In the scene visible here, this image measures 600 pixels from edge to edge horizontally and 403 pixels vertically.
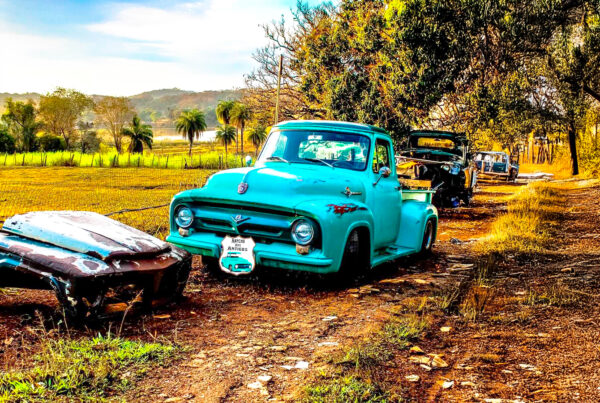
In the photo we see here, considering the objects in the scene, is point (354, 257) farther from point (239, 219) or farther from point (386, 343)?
point (386, 343)

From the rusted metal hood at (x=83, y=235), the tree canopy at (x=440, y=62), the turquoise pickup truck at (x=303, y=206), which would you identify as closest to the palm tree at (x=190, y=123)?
the tree canopy at (x=440, y=62)

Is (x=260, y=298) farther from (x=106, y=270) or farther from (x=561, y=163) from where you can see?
(x=561, y=163)

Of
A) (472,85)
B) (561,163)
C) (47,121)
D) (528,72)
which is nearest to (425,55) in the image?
(472,85)

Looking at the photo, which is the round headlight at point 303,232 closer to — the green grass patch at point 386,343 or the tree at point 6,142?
the green grass patch at point 386,343

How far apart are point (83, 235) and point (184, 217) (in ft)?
5.24

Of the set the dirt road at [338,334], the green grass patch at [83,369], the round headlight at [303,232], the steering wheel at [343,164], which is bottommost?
the dirt road at [338,334]

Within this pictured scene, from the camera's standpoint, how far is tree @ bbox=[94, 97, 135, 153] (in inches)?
4050

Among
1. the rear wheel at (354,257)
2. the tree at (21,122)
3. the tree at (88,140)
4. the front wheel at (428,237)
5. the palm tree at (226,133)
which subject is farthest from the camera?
the palm tree at (226,133)

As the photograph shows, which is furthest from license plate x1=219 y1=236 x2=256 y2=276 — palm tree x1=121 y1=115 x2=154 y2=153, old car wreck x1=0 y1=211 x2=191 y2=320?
palm tree x1=121 y1=115 x2=154 y2=153

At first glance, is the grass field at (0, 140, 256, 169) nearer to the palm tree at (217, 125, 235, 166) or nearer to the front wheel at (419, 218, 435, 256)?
the front wheel at (419, 218, 435, 256)

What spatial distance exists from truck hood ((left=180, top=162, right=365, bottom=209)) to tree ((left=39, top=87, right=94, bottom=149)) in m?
99.8

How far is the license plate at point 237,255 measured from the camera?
5.64m

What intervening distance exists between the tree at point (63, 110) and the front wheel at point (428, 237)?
325 feet

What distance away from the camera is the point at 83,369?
11.2 feet
